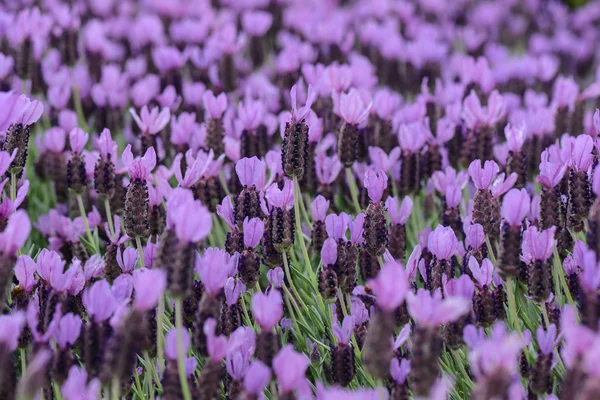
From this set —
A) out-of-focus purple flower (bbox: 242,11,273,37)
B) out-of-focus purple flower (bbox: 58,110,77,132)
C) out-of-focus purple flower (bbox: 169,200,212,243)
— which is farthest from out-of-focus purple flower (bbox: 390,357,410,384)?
out-of-focus purple flower (bbox: 242,11,273,37)

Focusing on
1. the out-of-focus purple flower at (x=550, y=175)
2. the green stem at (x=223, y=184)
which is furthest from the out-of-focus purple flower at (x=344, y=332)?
the green stem at (x=223, y=184)

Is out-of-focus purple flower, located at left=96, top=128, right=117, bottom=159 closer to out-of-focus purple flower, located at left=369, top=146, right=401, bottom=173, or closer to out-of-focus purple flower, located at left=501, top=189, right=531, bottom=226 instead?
out-of-focus purple flower, located at left=369, top=146, right=401, bottom=173

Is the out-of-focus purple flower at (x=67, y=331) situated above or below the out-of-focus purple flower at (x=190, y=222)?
below

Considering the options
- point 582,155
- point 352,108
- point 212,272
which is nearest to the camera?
point 212,272

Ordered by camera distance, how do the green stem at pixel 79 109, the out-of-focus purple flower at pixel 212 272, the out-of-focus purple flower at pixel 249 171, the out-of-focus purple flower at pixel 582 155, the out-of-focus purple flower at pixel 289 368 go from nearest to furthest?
the out-of-focus purple flower at pixel 289 368
the out-of-focus purple flower at pixel 212 272
the out-of-focus purple flower at pixel 582 155
the out-of-focus purple flower at pixel 249 171
the green stem at pixel 79 109

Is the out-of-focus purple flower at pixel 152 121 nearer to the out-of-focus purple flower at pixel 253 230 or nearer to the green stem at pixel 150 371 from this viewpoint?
the out-of-focus purple flower at pixel 253 230

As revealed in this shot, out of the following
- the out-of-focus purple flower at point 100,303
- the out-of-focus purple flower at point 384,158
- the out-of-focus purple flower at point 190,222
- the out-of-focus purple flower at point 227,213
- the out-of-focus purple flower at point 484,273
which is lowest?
the out-of-focus purple flower at point 384,158

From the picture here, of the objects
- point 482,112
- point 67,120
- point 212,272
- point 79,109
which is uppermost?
point 212,272

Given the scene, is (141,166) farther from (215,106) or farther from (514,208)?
(514,208)

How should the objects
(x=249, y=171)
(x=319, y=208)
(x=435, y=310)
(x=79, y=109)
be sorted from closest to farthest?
(x=435, y=310)
(x=249, y=171)
(x=319, y=208)
(x=79, y=109)

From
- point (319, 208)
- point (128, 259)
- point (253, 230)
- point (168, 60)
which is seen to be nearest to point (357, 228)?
point (319, 208)
